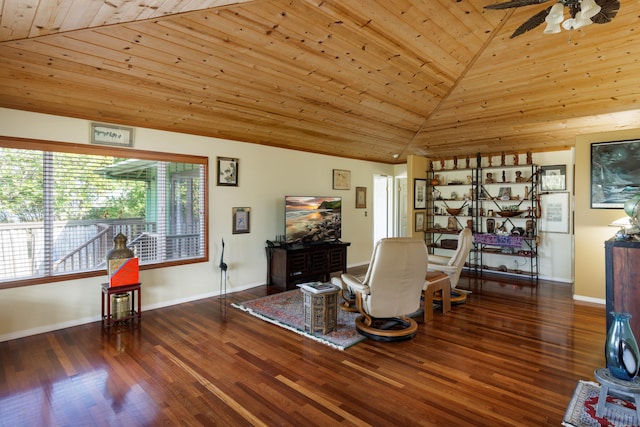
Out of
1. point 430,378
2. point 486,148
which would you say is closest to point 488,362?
point 430,378

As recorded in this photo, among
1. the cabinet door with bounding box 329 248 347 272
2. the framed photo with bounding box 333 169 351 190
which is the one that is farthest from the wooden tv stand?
the framed photo with bounding box 333 169 351 190

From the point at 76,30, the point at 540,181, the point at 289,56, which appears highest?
the point at 289,56

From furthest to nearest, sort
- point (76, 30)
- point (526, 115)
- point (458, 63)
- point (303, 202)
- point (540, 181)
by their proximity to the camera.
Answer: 1. point (540, 181)
2. point (303, 202)
3. point (526, 115)
4. point (458, 63)
5. point (76, 30)

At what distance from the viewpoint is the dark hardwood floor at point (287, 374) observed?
93.9 inches

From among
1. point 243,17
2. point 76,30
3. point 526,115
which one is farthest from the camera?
point 526,115

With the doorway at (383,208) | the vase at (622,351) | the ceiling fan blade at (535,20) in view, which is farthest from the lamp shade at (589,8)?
the doorway at (383,208)

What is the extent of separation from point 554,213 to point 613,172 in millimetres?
1728

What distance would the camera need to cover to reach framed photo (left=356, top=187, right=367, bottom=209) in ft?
25.9

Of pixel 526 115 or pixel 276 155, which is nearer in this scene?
pixel 526 115

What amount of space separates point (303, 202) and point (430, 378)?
12.7ft

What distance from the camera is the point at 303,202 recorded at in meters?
6.22

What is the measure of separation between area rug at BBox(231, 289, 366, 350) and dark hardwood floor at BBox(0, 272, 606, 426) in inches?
4.9

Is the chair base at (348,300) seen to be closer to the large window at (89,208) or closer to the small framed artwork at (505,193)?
the large window at (89,208)

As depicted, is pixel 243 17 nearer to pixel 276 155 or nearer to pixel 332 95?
pixel 332 95
